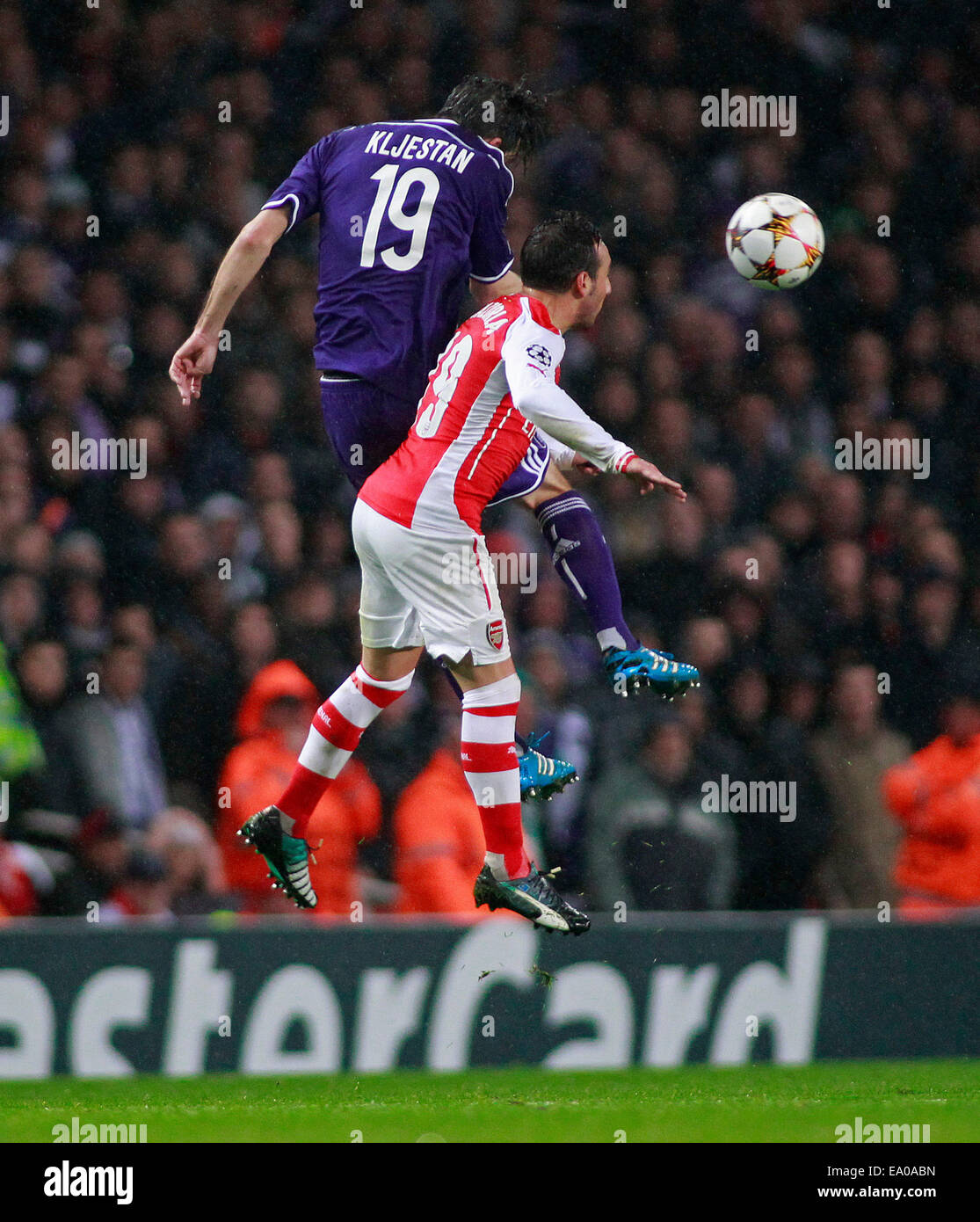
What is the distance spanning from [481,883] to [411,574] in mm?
927

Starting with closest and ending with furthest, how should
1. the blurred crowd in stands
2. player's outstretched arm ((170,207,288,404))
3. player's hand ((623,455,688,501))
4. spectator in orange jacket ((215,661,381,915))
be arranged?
player's hand ((623,455,688,501)) < player's outstretched arm ((170,207,288,404)) < spectator in orange jacket ((215,661,381,915)) < the blurred crowd in stands

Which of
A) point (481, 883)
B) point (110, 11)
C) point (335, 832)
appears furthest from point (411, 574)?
point (110, 11)

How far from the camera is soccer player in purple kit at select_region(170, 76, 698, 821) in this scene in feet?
17.5

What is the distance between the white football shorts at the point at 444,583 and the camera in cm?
520

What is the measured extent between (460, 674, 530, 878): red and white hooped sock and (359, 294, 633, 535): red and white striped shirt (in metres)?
0.50

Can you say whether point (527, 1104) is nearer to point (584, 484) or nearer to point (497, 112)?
point (497, 112)

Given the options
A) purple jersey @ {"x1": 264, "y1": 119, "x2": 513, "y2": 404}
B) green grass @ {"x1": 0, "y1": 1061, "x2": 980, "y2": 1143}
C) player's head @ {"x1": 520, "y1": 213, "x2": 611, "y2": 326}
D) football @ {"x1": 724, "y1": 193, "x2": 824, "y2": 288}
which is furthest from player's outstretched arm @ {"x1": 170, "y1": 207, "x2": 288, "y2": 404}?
green grass @ {"x1": 0, "y1": 1061, "x2": 980, "y2": 1143}

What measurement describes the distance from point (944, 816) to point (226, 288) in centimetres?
420

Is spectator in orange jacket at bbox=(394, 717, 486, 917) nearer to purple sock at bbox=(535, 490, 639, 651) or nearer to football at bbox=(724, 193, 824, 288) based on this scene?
purple sock at bbox=(535, 490, 639, 651)

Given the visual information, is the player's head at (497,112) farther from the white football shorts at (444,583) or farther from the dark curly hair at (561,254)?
the white football shorts at (444,583)

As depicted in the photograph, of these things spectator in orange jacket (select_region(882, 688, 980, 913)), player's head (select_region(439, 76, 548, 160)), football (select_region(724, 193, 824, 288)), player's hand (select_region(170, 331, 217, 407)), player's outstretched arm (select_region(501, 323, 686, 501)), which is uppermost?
player's head (select_region(439, 76, 548, 160))

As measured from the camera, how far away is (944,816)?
7.87m

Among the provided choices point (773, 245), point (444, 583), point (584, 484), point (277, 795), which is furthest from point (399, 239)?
point (584, 484)

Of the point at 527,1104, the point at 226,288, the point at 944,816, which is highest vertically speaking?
the point at 226,288
